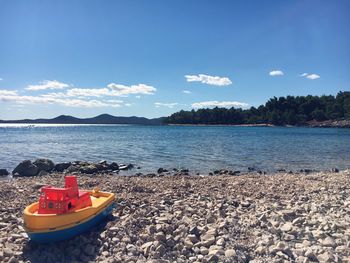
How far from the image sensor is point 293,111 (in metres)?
174

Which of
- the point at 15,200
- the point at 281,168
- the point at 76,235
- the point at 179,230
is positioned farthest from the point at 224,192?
the point at 281,168

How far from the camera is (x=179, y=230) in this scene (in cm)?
902

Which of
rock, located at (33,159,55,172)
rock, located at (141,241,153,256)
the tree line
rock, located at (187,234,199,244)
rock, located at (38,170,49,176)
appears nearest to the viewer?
rock, located at (141,241,153,256)

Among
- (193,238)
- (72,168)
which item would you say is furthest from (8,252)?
(72,168)

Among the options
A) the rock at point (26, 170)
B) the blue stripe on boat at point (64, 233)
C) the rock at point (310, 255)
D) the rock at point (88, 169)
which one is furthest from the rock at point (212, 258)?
the rock at point (26, 170)

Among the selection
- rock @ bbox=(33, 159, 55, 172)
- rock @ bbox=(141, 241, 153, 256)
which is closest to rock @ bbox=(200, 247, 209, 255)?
rock @ bbox=(141, 241, 153, 256)

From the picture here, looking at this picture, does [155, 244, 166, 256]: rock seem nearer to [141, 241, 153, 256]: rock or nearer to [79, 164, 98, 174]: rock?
[141, 241, 153, 256]: rock

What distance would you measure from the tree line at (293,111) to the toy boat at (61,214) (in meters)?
168

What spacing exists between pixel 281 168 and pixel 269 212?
60.1 feet

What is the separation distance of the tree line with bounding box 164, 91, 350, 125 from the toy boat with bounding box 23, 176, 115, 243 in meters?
168

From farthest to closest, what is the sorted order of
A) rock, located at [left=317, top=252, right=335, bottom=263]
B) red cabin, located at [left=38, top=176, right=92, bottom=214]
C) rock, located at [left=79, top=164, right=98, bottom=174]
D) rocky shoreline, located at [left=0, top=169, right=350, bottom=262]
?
rock, located at [left=79, top=164, right=98, bottom=174] → red cabin, located at [left=38, top=176, right=92, bottom=214] → rocky shoreline, located at [left=0, top=169, right=350, bottom=262] → rock, located at [left=317, top=252, right=335, bottom=263]

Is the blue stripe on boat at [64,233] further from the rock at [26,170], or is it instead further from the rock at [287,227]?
the rock at [26,170]

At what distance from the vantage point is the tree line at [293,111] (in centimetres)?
16450

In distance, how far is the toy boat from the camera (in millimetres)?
8234
